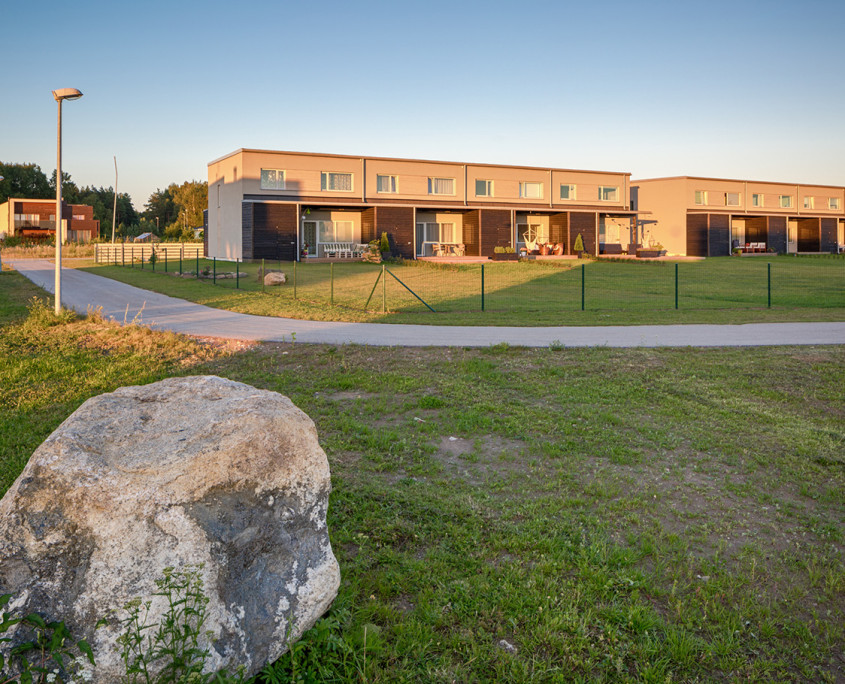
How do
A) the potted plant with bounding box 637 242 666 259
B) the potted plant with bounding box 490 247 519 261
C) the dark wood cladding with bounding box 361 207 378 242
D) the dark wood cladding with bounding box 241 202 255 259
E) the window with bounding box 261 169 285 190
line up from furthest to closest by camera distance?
1. the potted plant with bounding box 637 242 666 259
2. the dark wood cladding with bounding box 361 207 378 242
3. the window with bounding box 261 169 285 190
4. the potted plant with bounding box 490 247 519 261
5. the dark wood cladding with bounding box 241 202 255 259

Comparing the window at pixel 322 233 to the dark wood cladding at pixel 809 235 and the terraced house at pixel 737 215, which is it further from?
the dark wood cladding at pixel 809 235

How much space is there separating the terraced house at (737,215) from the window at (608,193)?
360cm

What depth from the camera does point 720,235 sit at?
51656 mm

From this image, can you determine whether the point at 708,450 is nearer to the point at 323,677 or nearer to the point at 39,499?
the point at 323,677

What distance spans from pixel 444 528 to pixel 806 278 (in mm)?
28968

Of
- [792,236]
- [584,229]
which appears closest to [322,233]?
[584,229]

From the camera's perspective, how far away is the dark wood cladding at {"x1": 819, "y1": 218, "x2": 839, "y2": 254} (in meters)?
56.0

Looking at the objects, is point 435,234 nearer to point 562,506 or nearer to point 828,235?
point 828,235

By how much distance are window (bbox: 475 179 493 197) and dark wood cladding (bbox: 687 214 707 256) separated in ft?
52.4

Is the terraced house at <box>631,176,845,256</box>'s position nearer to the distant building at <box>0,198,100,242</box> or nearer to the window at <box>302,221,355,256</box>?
the window at <box>302,221,355,256</box>

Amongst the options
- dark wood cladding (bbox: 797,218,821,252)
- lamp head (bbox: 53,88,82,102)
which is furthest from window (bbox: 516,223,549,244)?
lamp head (bbox: 53,88,82,102)

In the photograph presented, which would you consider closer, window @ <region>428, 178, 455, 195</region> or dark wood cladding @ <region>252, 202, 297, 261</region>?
dark wood cladding @ <region>252, 202, 297, 261</region>

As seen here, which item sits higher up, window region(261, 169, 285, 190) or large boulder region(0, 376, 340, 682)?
window region(261, 169, 285, 190)

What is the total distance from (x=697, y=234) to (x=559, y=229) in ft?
39.3
